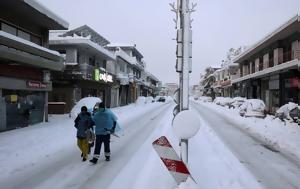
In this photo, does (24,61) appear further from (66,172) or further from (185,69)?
(185,69)

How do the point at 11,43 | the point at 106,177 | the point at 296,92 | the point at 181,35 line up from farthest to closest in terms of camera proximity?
the point at 296,92 < the point at 11,43 < the point at 106,177 < the point at 181,35

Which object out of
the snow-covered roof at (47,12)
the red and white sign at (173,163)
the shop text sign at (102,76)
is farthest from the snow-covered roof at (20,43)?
the shop text sign at (102,76)

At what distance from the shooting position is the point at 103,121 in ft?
32.3

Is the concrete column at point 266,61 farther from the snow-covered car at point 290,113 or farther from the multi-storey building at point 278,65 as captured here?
the snow-covered car at point 290,113

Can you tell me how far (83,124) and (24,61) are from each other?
9485 mm

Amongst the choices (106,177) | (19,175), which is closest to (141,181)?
(106,177)

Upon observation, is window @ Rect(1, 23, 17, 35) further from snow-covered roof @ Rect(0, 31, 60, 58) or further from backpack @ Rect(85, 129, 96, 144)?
backpack @ Rect(85, 129, 96, 144)

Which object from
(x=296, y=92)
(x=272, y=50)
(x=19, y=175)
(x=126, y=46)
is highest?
(x=126, y=46)

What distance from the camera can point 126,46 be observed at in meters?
64.9

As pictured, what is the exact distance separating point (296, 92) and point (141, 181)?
24.4m

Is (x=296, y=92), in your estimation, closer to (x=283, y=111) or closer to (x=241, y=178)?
(x=283, y=111)

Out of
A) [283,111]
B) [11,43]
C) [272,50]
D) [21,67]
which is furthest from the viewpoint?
[272,50]

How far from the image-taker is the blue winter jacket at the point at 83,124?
32.6ft

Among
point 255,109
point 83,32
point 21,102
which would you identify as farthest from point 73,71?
point 255,109
